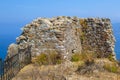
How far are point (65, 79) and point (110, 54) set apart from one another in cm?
888

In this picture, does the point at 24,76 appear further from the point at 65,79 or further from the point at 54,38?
the point at 54,38

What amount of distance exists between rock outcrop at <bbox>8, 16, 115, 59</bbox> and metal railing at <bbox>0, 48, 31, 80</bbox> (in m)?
0.30

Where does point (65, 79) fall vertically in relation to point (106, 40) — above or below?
below

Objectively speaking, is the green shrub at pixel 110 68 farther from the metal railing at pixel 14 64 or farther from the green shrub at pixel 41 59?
the metal railing at pixel 14 64

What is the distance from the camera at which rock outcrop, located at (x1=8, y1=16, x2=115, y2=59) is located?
22391 mm

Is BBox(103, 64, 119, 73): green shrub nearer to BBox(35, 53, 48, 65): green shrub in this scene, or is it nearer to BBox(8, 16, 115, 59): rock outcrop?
BBox(8, 16, 115, 59): rock outcrop

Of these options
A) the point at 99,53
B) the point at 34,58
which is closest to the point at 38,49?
the point at 34,58

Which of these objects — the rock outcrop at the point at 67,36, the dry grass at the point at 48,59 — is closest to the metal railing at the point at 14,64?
the rock outcrop at the point at 67,36

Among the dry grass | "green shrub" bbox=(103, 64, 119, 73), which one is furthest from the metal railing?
"green shrub" bbox=(103, 64, 119, 73)

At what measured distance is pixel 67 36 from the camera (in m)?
23.2

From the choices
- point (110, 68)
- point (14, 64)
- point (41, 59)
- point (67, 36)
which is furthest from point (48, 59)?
point (110, 68)

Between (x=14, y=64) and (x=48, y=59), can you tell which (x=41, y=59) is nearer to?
(x=48, y=59)

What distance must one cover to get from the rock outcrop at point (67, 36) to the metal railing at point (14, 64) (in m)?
0.30

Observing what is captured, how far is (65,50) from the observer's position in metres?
22.6
